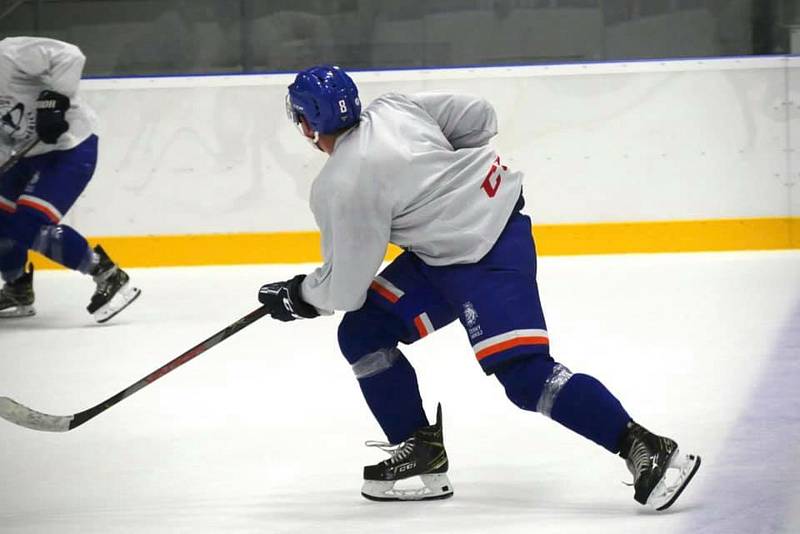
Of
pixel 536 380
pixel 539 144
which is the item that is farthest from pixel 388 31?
pixel 536 380

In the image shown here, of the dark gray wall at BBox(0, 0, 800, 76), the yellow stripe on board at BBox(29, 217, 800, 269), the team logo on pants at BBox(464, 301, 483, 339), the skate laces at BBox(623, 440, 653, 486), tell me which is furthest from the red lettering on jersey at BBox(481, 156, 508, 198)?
the dark gray wall at BBox(0, 0, 800, 76)

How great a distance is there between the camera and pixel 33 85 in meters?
5.33

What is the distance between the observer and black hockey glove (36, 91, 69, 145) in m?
5.16

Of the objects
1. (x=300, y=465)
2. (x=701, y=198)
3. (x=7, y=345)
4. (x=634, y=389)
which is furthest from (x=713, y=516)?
(x=701, y=198)

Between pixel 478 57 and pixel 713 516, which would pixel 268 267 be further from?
pixel 713 516

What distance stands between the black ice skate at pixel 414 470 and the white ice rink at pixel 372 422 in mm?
52

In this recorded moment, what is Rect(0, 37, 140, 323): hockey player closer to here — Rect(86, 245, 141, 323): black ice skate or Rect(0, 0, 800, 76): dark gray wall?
Rect(86, 245, 141, 323): black ice skate

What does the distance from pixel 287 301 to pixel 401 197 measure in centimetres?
34

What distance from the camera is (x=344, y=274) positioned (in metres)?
2.61

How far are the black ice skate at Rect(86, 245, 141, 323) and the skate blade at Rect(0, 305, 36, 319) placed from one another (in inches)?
16.0

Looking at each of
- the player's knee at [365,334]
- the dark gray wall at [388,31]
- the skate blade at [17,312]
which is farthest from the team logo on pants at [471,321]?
the dark gray wall at [388,31]

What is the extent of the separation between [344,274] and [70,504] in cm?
81

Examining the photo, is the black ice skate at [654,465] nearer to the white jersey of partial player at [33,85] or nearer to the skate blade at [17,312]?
the white jersey of partial player at [33,85]

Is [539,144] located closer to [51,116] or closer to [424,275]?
[51,116]
